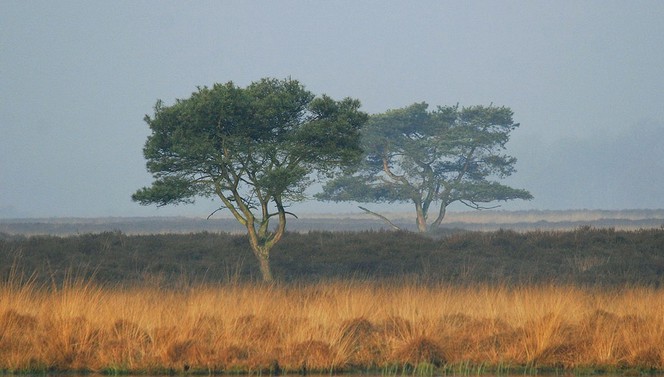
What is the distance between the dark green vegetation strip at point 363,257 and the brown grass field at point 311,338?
12.9 m

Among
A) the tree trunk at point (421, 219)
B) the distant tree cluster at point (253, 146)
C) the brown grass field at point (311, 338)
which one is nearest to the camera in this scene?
the brown grass field at point (311, 338)

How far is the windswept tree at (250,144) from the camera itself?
31609 millimetres

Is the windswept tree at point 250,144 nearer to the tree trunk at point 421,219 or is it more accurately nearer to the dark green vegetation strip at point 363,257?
the dark green vegetation strip at point 363,257

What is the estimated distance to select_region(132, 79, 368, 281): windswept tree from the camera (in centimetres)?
3161

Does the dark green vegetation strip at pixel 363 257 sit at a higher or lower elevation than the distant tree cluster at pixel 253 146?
lower

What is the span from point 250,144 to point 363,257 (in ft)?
26.9

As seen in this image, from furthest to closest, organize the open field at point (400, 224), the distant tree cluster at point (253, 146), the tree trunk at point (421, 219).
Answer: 1. the open field at point (400, 224)
2. the tree trunk at point (421, 219)
3. the distant tree cluster at point (253, 146)

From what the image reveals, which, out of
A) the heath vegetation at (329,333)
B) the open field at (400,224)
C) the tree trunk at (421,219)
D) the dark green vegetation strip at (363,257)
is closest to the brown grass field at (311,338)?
the heath vegetation at (329,333)

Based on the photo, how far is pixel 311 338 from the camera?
15.6 metres

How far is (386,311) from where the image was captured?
18047 mm

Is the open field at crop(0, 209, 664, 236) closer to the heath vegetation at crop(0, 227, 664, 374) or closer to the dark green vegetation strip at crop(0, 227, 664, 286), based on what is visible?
the dark green vegetation strip at crop(0, 227, 664, 286)

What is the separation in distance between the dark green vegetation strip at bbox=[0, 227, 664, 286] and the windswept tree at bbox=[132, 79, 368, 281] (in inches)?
117

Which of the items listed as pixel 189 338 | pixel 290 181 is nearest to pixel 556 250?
pixel 290 181

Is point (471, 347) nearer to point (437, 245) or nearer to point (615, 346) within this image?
point (615, 346)
